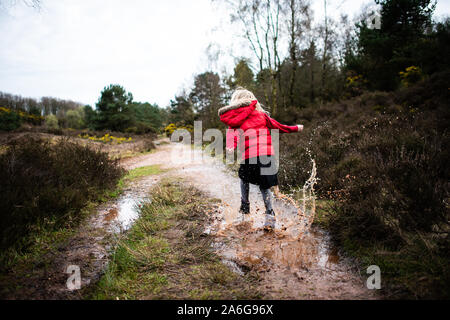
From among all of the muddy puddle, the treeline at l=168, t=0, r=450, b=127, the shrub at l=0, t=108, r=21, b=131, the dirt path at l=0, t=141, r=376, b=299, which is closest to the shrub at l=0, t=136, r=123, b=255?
the dirt path at l=0, t=141, r=376, b=299

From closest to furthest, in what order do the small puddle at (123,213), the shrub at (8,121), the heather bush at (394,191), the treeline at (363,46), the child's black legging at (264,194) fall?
the heather bush at (394,191) → the child's black legging at (264,194) → the small puddle at (123,213) → the treeline at (363,46) → the shrub at (8,121)

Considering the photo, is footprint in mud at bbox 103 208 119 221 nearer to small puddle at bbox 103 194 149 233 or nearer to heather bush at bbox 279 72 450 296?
small puddle at bbox 103 194 149 233

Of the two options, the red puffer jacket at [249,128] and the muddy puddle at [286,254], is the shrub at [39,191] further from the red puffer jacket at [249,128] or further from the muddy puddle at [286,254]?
the red puffer jacket at [249,128]

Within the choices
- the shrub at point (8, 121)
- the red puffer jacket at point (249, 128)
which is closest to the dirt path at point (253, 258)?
the red puffer jacket at point (249, 128)

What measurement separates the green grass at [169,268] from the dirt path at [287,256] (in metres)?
0.21

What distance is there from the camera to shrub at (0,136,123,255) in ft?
8.61

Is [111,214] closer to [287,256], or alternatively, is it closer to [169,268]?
[169,268]

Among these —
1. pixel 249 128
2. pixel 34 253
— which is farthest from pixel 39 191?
pixel 249 128

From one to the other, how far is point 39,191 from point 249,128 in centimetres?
332

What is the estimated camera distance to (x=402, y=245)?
2.23 metres

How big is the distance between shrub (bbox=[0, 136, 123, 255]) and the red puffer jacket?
9.25 feet

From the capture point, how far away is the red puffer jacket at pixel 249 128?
120 inches

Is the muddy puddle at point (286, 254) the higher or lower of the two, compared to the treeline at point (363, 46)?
lower

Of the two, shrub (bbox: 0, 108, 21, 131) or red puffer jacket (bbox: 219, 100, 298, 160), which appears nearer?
red puffer jacket (bbox: 219, 100, 298, 160)
